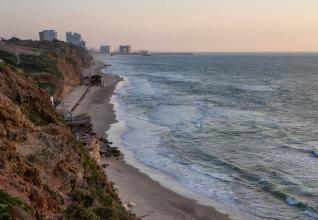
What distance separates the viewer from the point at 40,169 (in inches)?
549

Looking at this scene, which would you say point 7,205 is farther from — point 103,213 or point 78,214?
point 103,213

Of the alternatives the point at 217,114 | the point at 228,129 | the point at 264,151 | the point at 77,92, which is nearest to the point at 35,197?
the point at 264,151

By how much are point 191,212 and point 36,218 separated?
38.4ft

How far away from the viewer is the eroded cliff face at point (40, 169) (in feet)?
38.4

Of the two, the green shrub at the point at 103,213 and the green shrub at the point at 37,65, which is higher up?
the green shrub at the point at 37,65

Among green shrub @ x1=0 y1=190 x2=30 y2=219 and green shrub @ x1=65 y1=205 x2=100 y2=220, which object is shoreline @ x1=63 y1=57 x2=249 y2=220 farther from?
green shrub @ x1=0 y1=190 x2=30 y2=219

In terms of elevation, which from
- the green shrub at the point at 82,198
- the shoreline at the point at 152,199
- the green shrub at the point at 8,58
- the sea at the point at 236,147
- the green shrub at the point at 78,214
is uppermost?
the green shrub at the point at 8,58

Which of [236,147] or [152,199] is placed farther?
[236,147]

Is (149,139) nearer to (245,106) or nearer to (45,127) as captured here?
(45,127)

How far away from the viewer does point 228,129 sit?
42031 mm

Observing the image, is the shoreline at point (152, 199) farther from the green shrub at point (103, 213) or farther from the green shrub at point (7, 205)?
the green shrub at point (7, 205)

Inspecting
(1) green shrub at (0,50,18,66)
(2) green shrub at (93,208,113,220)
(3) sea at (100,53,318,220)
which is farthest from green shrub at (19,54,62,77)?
(2) green shrub at (93,208,113,220)

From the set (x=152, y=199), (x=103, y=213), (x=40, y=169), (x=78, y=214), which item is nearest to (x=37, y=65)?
(x=152, y=199)

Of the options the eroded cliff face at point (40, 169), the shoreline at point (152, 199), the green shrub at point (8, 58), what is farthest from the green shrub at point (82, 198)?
the green shrub at point (8, 58)
